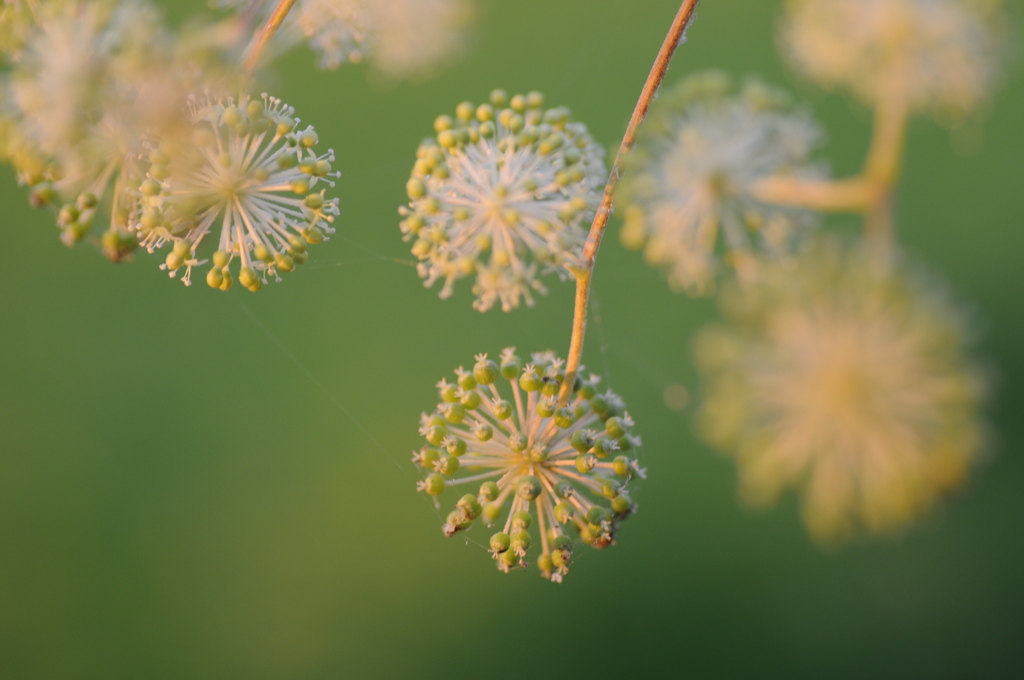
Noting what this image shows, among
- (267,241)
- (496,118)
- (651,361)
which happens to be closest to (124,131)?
(267,241)

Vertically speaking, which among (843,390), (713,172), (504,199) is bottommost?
(504,199)

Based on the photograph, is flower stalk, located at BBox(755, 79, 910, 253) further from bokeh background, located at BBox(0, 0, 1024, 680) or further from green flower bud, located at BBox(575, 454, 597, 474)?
bokeh background, located at BBox(0, 0, 1024, 680)

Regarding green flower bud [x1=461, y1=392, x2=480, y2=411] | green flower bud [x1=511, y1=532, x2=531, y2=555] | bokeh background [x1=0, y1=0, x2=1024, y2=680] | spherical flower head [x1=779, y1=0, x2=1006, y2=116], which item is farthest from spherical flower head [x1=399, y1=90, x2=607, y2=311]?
bokeh background [x1=0, y1=0, x2=1024, y2=680]

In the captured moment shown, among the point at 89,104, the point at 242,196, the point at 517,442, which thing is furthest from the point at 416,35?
the point at 517,442

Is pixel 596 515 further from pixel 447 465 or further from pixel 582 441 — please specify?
pixel 447 465

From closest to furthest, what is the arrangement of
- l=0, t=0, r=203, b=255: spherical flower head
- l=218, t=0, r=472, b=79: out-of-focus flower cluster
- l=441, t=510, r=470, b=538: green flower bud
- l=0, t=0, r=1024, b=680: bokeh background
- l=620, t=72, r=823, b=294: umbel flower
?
1. l=0, t=0, r=203, b=255: spherical flower head
2. l=441, t=510, r=470, b=538: green flower bud
3. l=620, t=72, r=823, b=294: umbel flower
4. l=218, t=0, r=472, b=79: out-of-focus flower cluster
5. l=0, t=0, r=1024, b=680: bokeh background

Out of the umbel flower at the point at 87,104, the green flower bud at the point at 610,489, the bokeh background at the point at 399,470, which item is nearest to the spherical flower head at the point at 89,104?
the umbel flower at the point at 87,104

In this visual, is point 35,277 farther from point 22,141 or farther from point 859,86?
point 859,86
